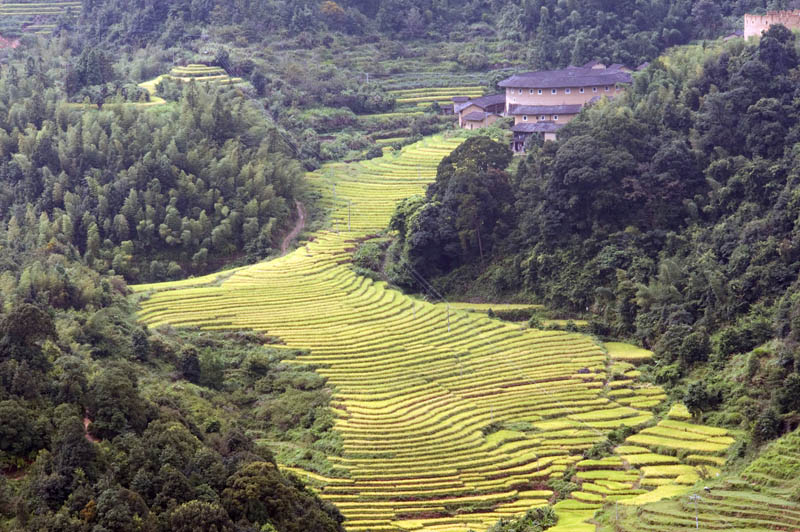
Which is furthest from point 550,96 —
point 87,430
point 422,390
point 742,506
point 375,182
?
point 87,430

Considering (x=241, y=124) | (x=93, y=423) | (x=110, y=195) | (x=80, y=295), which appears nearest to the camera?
(x=93, y=423)

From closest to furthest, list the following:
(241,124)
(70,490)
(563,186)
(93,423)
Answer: (70,490) < (93,423) < (563,186) < (241,124)

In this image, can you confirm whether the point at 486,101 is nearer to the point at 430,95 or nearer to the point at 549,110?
the point at 549,110

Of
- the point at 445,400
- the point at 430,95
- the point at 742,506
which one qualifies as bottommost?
the point at 445,400

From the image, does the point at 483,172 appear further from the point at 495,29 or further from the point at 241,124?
the point at 495,29

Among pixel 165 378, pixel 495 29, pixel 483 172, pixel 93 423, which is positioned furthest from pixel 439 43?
pixel 93 423

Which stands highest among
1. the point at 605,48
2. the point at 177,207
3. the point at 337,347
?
the point at 605,48
